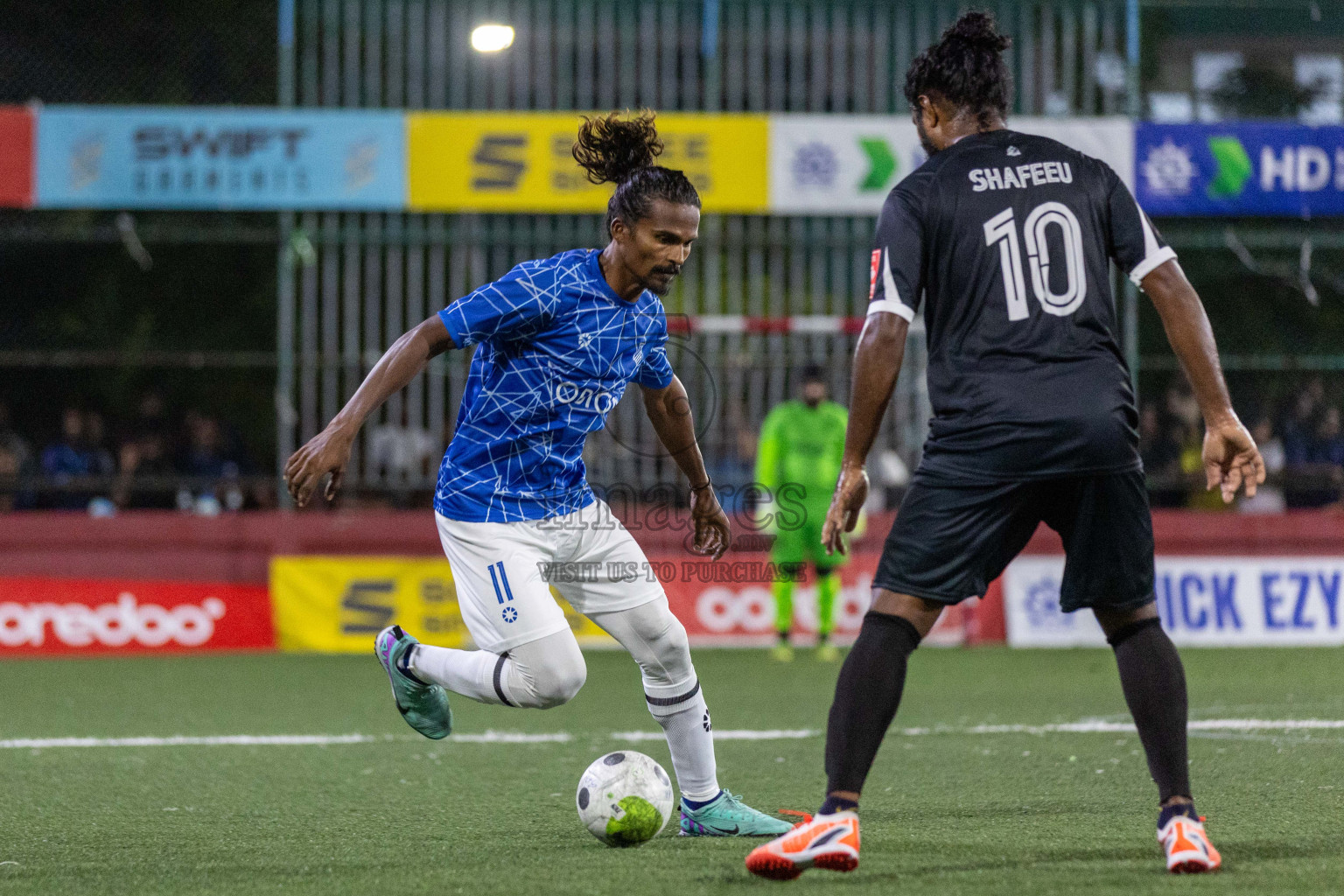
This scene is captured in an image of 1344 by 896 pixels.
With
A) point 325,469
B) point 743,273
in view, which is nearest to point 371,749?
point 325,469

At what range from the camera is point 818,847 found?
3898 mm

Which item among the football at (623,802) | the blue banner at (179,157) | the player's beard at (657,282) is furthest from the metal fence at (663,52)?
the football at (623,802)

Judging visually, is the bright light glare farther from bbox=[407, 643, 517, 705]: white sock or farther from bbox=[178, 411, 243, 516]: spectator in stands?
bbox=[407, 643, 517, 705]: white sock

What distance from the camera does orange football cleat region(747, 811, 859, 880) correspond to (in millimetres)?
3896

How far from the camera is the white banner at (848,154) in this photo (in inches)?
502

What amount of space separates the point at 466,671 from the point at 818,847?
1405mm

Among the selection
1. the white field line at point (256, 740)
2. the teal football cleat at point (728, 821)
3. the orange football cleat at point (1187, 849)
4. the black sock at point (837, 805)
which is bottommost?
the white field line at point (256, 740)

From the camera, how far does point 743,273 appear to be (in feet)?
43.0

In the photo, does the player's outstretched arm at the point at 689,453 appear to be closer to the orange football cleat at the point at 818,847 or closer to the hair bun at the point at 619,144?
the hair bun at the point at 619,144

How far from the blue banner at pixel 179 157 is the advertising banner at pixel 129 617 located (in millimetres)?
3023

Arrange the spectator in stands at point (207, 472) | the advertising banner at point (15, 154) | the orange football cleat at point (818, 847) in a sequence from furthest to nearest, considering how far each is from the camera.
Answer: the spectator in stands at point (207, 472)
the advertising banner at point (15, 154)
the orange football cleat at point (818, 847)

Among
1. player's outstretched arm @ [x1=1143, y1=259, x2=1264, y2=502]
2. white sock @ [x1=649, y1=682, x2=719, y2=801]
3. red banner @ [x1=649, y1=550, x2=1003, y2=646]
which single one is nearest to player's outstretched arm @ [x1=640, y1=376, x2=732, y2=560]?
white sock @ [x1=649, y1=682, x2=719, y2=801]

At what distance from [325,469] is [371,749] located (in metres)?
2.96

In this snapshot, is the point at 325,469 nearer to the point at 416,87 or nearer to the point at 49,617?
the point at 49,617
